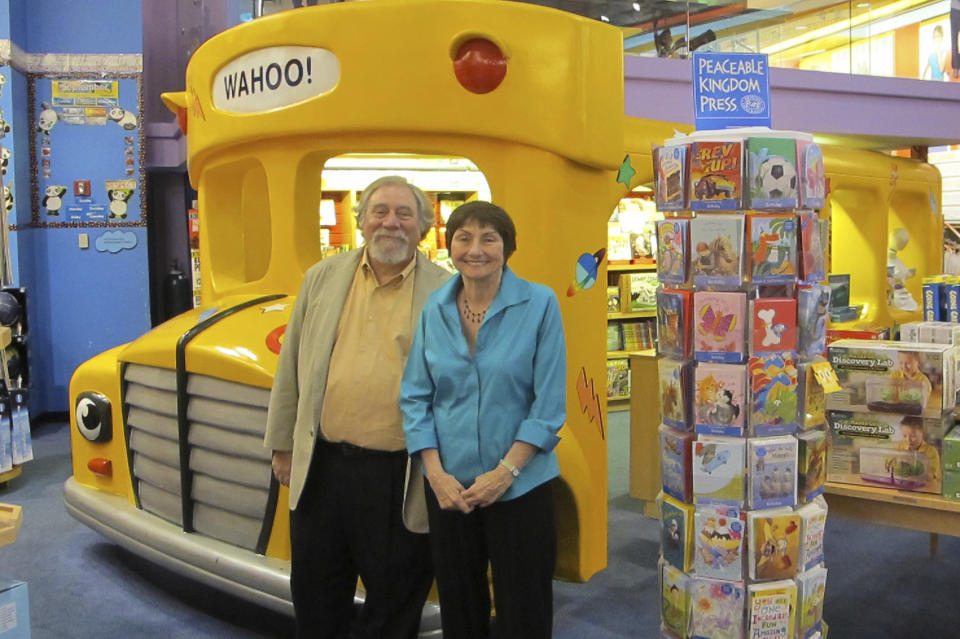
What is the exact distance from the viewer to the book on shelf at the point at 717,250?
8.32 ft

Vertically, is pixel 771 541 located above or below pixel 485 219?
below

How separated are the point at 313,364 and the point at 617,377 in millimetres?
5588

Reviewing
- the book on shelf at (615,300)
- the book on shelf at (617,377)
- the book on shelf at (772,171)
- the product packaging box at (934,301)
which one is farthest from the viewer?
the book on shelf at (615,300)

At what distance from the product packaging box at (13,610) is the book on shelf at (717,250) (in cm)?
192

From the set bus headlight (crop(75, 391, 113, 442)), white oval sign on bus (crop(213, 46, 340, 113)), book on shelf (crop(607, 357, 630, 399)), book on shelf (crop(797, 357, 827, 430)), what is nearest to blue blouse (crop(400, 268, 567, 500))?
book on shelf (crop(797, 357, 827, 430))

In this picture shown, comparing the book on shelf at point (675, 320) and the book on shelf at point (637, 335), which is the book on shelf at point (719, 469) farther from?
the book on shelf at point (637, 335)

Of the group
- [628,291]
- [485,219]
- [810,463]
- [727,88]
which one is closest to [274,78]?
[485,219]

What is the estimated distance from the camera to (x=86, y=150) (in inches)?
281

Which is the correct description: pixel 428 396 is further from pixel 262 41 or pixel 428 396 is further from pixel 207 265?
pixel 207 265

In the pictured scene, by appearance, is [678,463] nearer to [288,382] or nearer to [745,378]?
[745,378]

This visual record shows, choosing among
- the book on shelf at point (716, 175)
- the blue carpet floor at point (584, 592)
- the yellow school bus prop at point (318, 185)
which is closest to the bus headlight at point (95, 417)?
the yellow school bus prop at point (318, 185)

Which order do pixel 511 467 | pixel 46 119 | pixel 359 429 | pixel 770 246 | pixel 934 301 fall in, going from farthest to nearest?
1. pixel 46 119
2. pixel 934 301
3. pixel 770 246
4. pixel 359 429
5. pixel 511 467

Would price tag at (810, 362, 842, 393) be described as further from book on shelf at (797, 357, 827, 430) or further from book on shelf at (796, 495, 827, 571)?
book on shelf at (796, 495, 827, 571)

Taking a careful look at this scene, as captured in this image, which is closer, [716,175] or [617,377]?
[716,175]
